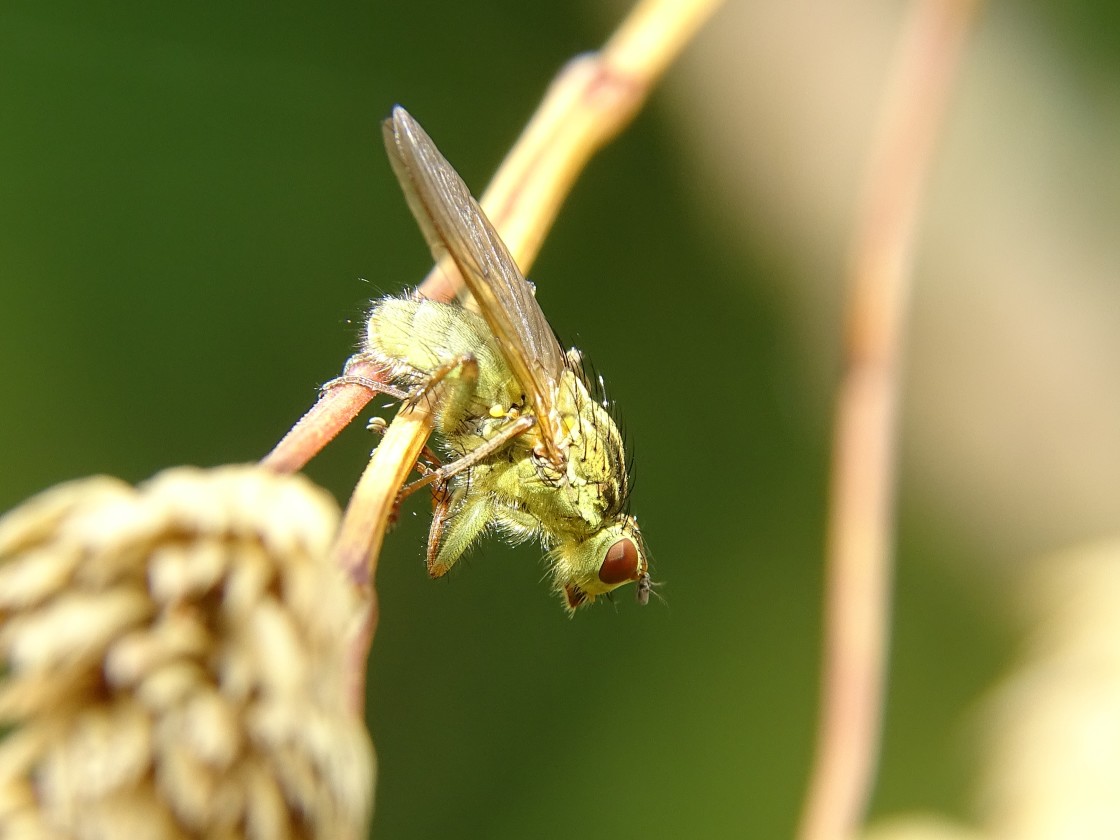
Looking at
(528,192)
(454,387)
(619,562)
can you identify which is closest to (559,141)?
(528,192)

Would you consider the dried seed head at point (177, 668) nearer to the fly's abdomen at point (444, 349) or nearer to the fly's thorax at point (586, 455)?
the fly's abdomen at point (444, 349)

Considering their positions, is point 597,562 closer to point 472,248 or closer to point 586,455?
point 586,455

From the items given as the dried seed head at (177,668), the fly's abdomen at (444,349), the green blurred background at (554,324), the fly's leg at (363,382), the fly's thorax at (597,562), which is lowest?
the dried seed head at (177,668)

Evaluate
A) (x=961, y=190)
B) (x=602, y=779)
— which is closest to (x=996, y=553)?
(x=961, y=190)

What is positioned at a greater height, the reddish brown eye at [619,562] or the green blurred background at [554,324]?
the green blurred background at [554,324]

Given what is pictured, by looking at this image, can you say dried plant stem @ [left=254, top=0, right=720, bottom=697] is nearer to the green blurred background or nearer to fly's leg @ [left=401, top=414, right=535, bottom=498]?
fly's leg @ [left=401, top=414, right=535, bottom=498]

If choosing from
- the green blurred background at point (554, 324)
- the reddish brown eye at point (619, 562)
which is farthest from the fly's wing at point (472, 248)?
the green blurred background at point (554, 324)
